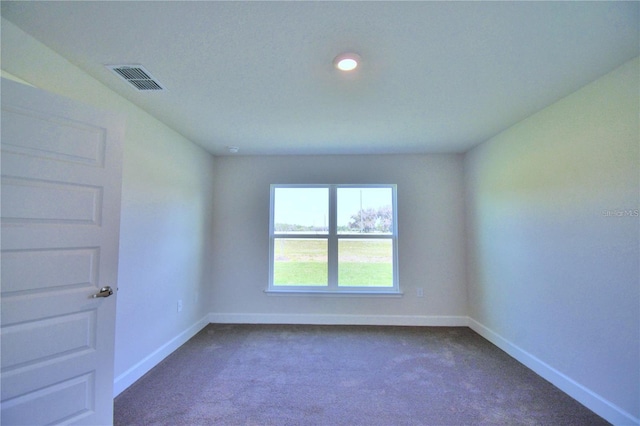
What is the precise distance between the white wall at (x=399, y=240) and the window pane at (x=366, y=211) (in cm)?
17

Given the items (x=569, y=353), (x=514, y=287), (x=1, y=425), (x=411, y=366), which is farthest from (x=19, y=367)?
(x=514, y=287)

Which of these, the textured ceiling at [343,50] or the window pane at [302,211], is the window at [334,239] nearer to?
the window pane at [302,211]

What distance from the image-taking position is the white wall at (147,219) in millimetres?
1690

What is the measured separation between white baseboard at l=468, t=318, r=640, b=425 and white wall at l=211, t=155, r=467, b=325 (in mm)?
904

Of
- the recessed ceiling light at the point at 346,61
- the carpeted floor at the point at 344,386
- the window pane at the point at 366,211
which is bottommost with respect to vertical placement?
the carpeted floor at the point at 344,386

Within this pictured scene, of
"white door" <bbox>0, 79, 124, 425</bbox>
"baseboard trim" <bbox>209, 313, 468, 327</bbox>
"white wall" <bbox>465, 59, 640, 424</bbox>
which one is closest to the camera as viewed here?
"white door" <bbox>0, 79, 124, 425</bbox>

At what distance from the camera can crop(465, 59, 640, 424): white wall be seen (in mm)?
1792

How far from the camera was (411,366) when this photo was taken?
2.65m

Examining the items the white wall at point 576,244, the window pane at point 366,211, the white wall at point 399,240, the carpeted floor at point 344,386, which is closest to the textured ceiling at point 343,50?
the white wall at point 576,244

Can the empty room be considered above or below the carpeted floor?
above

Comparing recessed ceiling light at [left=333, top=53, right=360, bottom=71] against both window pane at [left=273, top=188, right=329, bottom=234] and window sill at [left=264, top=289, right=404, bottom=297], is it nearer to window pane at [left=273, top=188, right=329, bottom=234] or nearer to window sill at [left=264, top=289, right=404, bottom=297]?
window pane at [left=273, top=188, right=329, bottom=234]

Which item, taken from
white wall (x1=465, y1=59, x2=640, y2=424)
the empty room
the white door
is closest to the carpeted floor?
the empty room

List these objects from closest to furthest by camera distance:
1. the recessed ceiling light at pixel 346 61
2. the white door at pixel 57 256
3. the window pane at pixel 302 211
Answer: the white door at pixel 57 256
the recessed ceiling light at pixel 346 61
the window pane at pixel 302 211

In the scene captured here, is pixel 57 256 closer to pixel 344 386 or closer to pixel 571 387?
pixel 344 386
